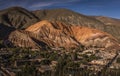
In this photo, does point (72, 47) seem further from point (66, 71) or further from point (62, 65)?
point (66, 71)

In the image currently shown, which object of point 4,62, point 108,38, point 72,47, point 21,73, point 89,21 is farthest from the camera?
point 89,21

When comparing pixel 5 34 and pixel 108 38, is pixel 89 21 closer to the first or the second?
pixel 108 38

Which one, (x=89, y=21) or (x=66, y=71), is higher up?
(x=89, y=21)

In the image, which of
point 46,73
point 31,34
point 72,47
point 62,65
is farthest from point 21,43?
point 46,73

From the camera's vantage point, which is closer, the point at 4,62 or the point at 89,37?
the point at 4,62

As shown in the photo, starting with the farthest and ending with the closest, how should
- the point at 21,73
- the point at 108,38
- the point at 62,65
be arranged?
1. the point at 108,38
2. the point at 62,65
3. the point at 21,73

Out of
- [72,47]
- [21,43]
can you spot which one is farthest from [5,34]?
[72,47]
